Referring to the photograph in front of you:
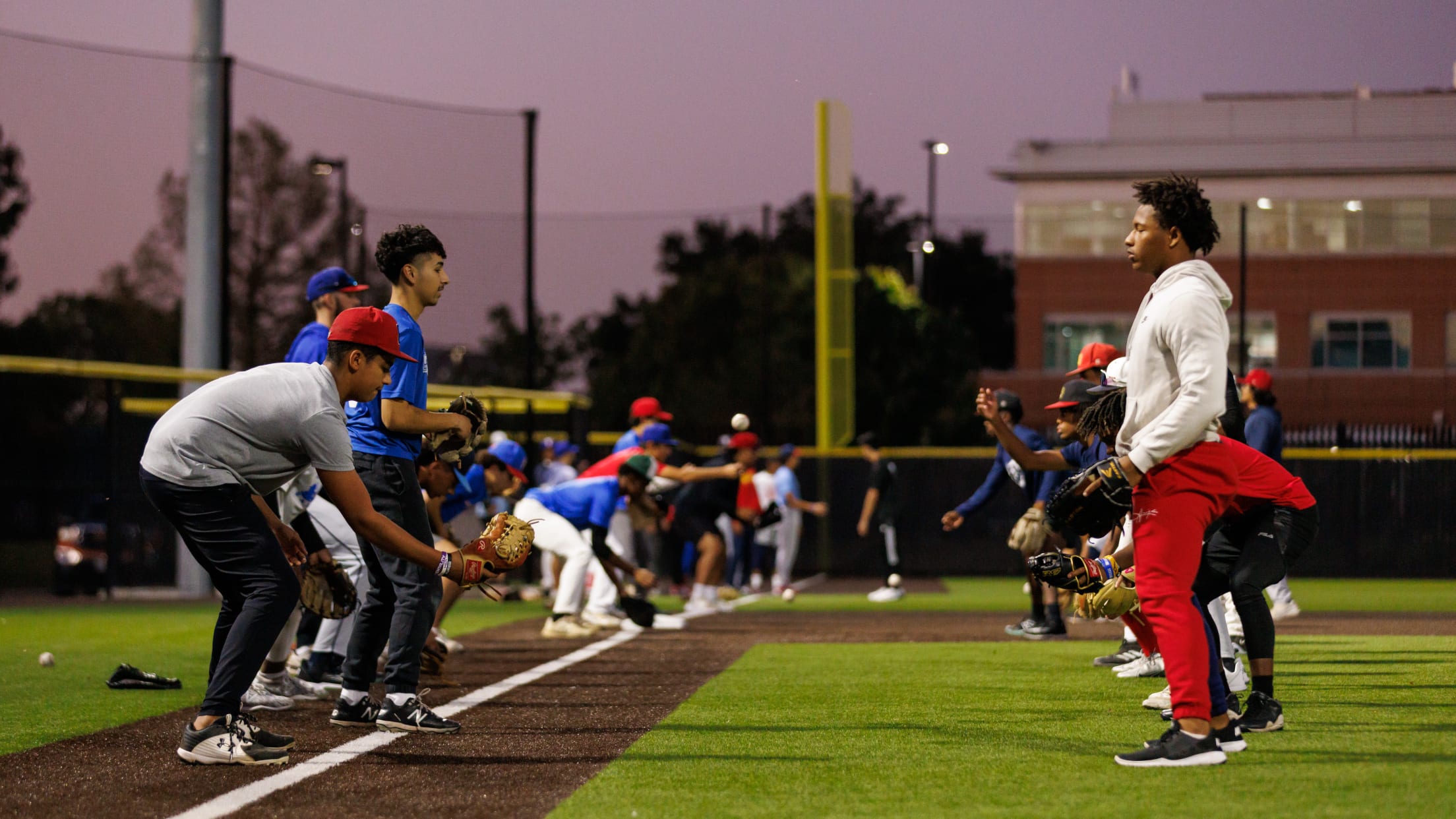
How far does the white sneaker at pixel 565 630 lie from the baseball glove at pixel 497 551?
20.3ft

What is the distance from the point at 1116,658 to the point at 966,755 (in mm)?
3743

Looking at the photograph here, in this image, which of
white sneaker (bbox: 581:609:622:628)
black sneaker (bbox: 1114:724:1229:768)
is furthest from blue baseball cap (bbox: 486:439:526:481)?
black sneaker (bbox: 1114:724:1229:768)

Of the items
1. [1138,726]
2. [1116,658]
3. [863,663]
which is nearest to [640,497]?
[863,663]

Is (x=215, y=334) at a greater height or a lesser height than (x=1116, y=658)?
greater

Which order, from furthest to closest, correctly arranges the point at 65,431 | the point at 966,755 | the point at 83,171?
the point at 83,171, the point at 65,431, the point at 966,755

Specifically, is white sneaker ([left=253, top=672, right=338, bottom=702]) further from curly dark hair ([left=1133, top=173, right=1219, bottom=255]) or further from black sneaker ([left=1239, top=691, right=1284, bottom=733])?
curly dark hair ([left=1133, top=173, right=1219, bottom=255])

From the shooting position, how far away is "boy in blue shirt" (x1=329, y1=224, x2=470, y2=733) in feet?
21.1

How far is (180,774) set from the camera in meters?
5.47

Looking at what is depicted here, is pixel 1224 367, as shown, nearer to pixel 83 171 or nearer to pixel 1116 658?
pixel 1116 658

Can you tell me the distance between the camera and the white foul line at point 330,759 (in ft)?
15.8

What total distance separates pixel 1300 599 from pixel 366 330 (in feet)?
48.1

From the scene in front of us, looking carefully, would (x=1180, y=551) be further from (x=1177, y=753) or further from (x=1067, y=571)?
(x=1067, y=571)

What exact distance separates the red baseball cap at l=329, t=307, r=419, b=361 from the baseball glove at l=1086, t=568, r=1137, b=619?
284cm

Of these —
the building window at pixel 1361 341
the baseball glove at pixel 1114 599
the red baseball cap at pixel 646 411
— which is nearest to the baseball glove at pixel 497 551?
the baseball glove at pixel 1114 599
